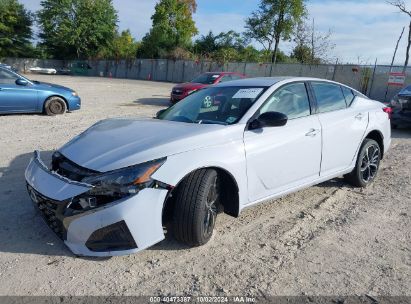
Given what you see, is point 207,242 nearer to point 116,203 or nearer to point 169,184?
point 169,184

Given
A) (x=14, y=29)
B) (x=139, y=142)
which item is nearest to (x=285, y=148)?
(x=139, y=142)

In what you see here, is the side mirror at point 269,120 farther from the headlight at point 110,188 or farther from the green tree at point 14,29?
the green tree at point 14,29

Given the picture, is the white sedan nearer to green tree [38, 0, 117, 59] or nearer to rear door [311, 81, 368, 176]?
rear door [311, 81, 368, 176]

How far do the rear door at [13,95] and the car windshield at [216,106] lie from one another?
7.03m

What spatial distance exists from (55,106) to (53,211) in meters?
8.60

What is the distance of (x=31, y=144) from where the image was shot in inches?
295

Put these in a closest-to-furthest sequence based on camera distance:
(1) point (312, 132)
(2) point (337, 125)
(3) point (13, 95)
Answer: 1. (1) point (312, 132)
2. (2) point (337, 125)
3. (3) point (13, 95)

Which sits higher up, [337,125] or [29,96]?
[337,125]

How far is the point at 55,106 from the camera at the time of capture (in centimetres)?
1107

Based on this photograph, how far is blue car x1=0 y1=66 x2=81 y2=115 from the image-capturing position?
1014 centimetres

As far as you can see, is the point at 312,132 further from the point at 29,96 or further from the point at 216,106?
the point at 29,96

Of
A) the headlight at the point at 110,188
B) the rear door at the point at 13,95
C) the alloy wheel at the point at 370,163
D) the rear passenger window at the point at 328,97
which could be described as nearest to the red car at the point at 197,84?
the rear door at the point at 13,95

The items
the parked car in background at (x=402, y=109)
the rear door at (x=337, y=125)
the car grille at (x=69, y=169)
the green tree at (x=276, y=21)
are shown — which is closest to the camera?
the car grille at (x=69, y=169)

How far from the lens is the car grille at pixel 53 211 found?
10.3 ft
